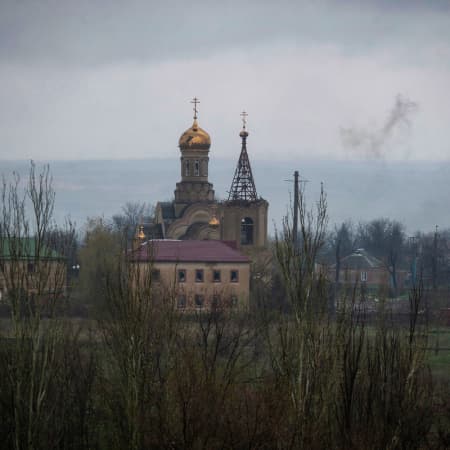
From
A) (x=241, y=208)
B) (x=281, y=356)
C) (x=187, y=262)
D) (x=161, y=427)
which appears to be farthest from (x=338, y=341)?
(x=241, y=208)

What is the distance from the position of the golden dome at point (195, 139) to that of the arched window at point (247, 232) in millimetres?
10202

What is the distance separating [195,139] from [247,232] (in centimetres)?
1076

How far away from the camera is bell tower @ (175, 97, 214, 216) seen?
75188mm

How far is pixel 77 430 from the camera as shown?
A: 65.4 feet

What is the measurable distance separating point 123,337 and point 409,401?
535 centimetres

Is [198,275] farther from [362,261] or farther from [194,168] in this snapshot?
[362,261]

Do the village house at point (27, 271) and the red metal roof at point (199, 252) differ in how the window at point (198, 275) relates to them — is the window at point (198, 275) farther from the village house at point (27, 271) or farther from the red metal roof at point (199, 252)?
the village house at point (27, 271)

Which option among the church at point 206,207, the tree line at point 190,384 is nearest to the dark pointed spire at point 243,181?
the church at point 206,207

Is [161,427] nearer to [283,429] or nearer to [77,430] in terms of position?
[283,429]

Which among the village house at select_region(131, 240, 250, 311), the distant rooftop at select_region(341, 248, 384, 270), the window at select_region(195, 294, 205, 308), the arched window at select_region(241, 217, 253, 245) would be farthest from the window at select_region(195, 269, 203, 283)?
the distant rooftop at select_region(341, 248, 384, 270)

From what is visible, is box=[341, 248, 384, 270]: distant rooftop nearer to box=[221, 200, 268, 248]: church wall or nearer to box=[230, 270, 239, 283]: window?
box=[221, 200, 268, 248]: church wall

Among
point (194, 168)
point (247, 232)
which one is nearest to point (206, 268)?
point (247, 232)

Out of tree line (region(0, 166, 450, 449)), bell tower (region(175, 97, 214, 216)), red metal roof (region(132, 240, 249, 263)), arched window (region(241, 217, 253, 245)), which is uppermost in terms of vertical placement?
bell tower (region(175, 97, 214, 216))

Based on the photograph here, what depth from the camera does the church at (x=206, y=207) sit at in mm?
67062
